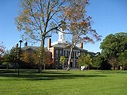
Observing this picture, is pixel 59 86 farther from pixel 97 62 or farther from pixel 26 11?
pixel 97 62

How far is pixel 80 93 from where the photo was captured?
11.9 metres

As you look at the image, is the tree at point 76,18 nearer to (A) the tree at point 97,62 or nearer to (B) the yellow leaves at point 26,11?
(B) the yellow leaves at point 26,11

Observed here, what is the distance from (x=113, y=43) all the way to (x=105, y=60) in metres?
5.51

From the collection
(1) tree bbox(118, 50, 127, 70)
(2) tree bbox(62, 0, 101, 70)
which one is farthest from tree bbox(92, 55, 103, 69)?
(2) tree bbox(62, 0, 101, 70)

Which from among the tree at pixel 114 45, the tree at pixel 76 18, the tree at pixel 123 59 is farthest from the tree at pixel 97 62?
the tree at pixel 76 18

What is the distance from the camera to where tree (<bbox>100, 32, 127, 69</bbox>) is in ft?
251

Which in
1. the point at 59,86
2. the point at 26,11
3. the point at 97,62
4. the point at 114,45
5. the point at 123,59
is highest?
the point at 26,11

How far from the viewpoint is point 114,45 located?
7725 cm

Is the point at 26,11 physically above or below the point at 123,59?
above

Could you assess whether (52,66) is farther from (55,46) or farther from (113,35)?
(113,35)

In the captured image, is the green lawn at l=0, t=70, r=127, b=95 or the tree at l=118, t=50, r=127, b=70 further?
the tree at l=118, t=50, r=127, b=70

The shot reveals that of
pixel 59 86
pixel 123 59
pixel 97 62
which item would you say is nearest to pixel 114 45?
pixel 97 62

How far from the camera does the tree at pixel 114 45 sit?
76.6 meters

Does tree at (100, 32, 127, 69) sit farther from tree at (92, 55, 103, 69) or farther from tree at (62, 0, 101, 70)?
tree at (62, 0, 101, 70)
